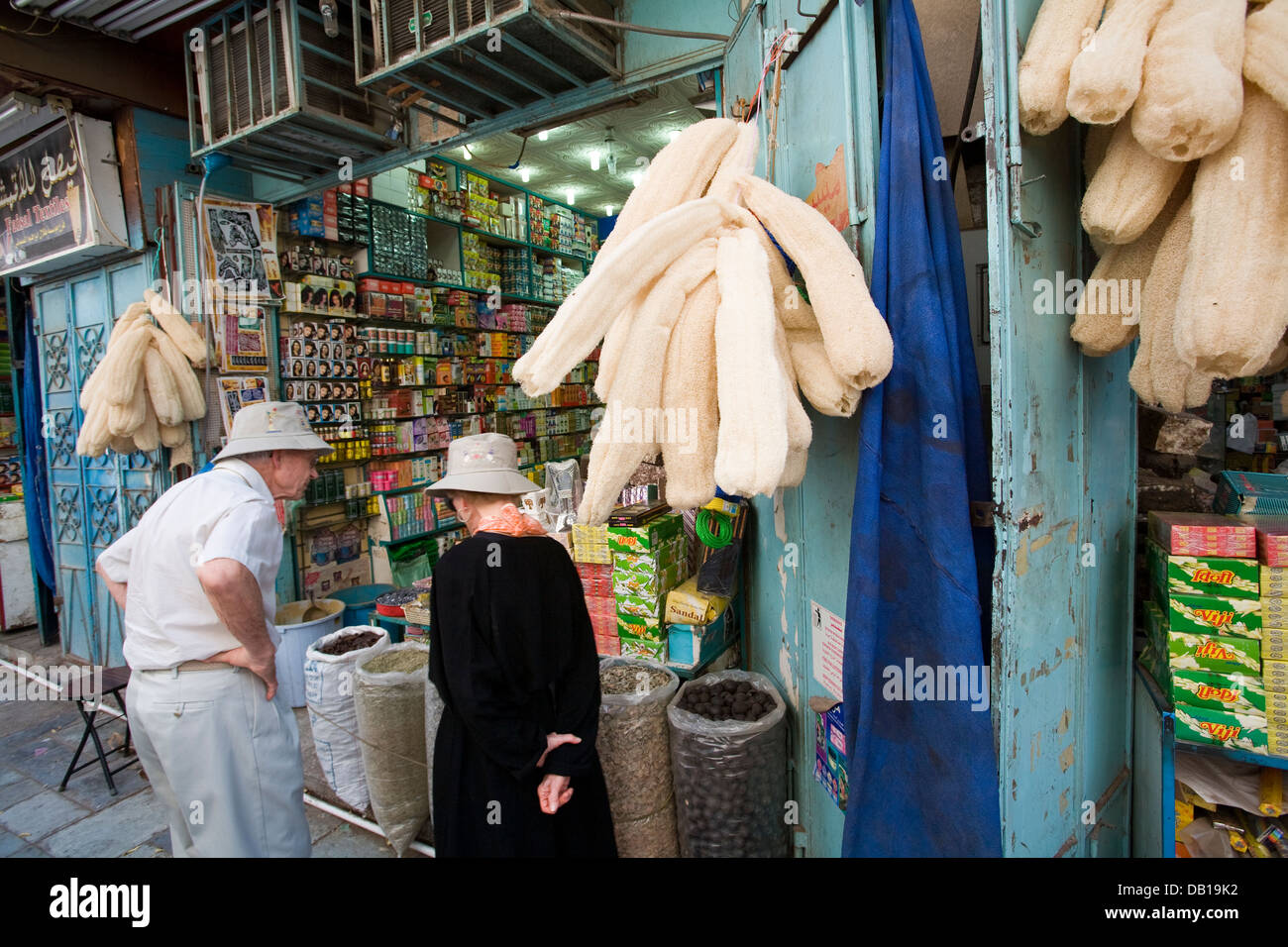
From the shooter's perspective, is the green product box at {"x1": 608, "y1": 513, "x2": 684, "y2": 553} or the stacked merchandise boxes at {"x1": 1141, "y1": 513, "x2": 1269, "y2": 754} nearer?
the stacked merchandise boxes at {"x1": 1141, "y1": 513, "x2": 1269, "y2": 754}

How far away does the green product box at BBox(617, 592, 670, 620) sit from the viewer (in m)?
2.94

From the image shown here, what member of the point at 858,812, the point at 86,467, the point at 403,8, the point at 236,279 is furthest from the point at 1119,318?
the point at 86,467

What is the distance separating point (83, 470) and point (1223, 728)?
739cm

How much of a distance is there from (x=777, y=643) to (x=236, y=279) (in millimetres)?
4693

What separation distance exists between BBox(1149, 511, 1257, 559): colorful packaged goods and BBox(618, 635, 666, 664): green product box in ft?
6.27

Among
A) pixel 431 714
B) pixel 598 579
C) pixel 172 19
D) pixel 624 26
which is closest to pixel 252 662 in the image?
pixel 431 714

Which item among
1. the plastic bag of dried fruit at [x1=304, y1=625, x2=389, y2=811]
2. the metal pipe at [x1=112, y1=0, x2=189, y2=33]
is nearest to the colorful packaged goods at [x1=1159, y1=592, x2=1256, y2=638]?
the plastic bag of dried fruit at [x1=304, y1=625, x2=389, y2=811]

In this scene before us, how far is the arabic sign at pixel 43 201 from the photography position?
4695mm

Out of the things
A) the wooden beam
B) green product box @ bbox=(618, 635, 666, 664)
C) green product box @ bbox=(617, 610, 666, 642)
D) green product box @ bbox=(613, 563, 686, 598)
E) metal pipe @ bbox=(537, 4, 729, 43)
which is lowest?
green product box @ bbox=(618, 635, 666, 664)

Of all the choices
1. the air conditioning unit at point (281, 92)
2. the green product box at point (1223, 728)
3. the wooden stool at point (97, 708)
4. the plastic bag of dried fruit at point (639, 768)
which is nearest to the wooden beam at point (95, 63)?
the air conditioning unit at point (281, 92)

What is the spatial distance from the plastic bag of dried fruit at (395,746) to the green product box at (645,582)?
108cm

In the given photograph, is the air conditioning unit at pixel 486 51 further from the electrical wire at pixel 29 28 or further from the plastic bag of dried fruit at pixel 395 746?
the plastic bag of dried fruit at pixel 395 746

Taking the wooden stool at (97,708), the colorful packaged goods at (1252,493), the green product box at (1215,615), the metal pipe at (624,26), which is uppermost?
the metal pipe at (624,26)

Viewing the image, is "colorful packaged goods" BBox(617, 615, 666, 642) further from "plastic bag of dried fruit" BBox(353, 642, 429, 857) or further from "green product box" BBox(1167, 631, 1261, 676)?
"green product box" BBox(1167, 631, 1261, 676)
